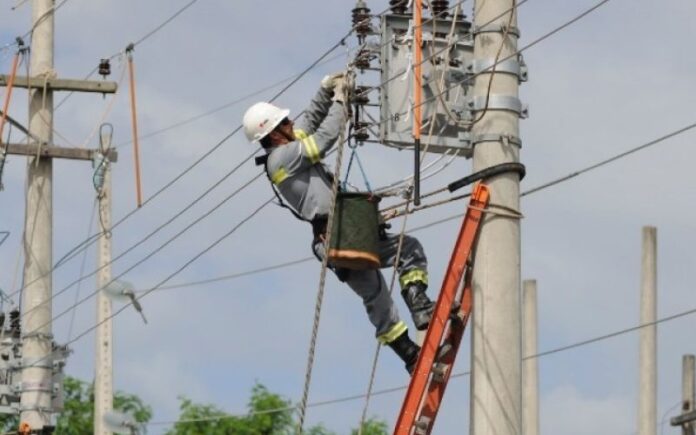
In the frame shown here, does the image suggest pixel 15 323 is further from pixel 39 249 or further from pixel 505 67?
pixel 505 67

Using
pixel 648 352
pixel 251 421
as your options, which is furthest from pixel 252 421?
pixel 648 352

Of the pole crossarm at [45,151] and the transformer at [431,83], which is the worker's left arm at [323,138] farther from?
the pole crossarm at [45,151]

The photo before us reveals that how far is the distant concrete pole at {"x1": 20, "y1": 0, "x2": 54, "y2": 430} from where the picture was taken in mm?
25516

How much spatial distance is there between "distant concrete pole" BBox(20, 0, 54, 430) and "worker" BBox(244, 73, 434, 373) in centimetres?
1172

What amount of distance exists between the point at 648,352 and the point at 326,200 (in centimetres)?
1373

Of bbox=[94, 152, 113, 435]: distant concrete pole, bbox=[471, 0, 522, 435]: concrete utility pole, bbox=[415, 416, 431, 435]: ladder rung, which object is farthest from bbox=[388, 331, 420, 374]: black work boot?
bbox=[94, 152, 113, 435]: distant concrete pole

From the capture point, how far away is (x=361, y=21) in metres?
14.6

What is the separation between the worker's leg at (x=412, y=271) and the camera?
543 inches

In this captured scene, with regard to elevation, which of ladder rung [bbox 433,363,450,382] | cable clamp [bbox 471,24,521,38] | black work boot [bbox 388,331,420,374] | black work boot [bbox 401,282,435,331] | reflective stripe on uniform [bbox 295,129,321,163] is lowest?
ladder rung [bbox 433,363,450,382]

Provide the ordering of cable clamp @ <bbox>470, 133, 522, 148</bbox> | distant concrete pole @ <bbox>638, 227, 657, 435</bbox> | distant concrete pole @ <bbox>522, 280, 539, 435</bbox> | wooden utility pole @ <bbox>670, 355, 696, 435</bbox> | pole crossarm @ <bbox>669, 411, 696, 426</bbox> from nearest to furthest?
cable clamp @ <bbox>470, 133, 522, 148</bbox> < pole crossarm @ <bbox>669, 411, 696, 426</bbox> < wooden utility pole @ <bbox>670, 355, 696, 435</bbox> < distant concrete pole @ <bbox>638, 227, 657, 435</bbox> < distant concrete pole @ <bbox>522, 280, 539, 435</bbox>

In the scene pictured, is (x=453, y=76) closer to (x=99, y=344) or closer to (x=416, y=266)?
(x=416, y=266)

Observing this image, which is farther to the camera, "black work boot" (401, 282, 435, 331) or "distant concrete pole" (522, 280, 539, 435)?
"distant concrete pole" (522, 280, 539, 435)

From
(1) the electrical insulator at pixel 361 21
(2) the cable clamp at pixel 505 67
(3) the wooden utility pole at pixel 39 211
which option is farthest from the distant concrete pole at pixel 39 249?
(2) the cable clamp at pixel 505 67

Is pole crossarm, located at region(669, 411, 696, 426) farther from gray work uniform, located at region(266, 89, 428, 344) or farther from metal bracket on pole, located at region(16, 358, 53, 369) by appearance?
gray work uniform, located at region(266, 89, 428, 344)
